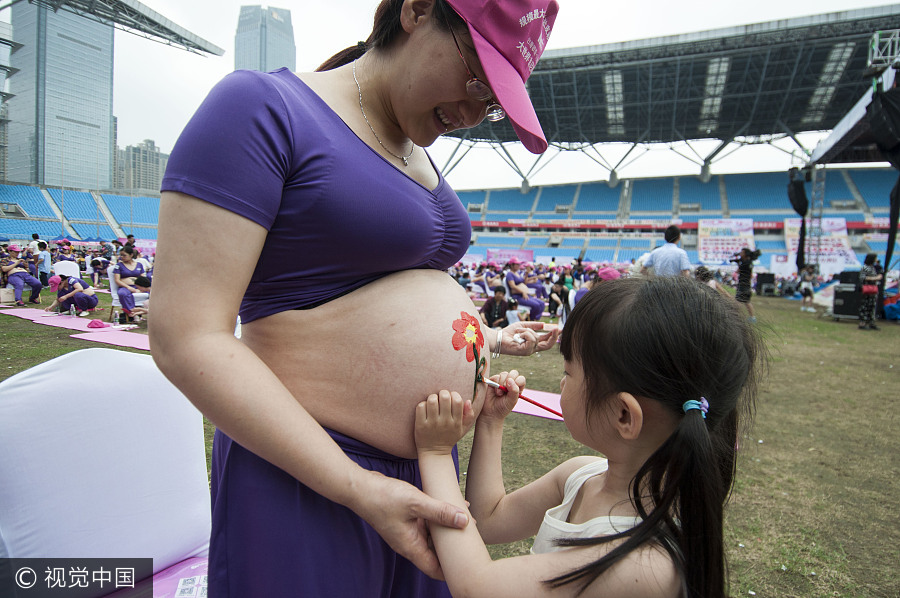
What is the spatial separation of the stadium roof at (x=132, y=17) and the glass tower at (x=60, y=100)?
782 cm

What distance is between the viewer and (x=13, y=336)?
670 cm

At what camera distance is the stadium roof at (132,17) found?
21969 millimetres

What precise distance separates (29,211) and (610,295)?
37781mm

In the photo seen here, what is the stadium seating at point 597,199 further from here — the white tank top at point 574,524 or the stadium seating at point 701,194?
the white tank top at point 574,524

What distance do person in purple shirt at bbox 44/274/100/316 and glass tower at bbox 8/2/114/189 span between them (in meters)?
28.4

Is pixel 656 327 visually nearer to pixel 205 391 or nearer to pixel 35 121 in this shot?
pixel 205 391

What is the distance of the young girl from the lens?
29.9 inches

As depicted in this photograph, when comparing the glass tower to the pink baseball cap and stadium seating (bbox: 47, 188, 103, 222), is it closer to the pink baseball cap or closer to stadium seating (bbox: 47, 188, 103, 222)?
stadium seating (bbox: 47, 188, 103, 222)

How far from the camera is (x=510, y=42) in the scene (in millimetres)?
841

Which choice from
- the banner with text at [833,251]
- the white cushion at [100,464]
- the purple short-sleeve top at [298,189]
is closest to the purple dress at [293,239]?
the purple short-sleeve top at [298,189]

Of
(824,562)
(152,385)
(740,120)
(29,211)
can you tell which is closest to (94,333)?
(152,385)

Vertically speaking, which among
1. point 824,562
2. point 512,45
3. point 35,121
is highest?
point 35,121

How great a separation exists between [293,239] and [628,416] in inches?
25.6

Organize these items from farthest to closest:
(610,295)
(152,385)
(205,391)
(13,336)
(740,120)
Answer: (740,120) < (13,336) < (152,385) < (610,295) < (205,391)
